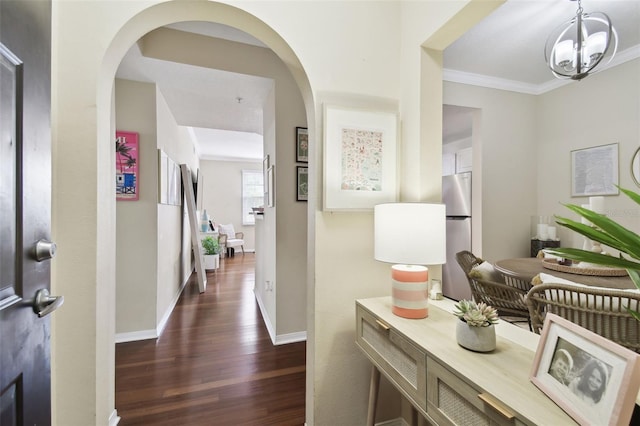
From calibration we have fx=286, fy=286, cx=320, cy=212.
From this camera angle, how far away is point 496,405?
73cm

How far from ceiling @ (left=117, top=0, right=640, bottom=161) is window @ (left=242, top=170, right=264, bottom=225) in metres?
4.53

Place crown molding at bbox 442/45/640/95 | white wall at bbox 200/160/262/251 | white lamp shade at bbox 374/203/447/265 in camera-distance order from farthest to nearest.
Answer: white wall at bbox 200/160/262/251 → crown molding at bbox 442/45/640/95 → white lamp shade at bbox 374/203/447/265

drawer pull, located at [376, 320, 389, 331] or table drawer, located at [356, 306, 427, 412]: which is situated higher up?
drawer pull, located at [376, 320, 389, 331]

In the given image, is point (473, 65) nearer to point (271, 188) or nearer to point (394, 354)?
point (271, 188)

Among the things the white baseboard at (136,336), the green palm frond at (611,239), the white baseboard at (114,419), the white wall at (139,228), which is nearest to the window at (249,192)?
the white wall at (139,228)

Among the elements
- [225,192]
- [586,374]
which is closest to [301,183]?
[586,374]

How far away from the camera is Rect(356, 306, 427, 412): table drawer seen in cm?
104

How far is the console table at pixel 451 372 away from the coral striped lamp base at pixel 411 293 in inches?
1.4

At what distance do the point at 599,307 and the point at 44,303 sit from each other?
2251 mm

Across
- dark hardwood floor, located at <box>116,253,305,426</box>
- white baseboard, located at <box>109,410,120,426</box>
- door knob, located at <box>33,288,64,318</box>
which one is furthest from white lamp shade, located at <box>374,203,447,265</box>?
white baseboard, located at <box>109,410,120,426</box>

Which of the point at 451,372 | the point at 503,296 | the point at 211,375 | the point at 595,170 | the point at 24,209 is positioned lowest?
the point at 211,375

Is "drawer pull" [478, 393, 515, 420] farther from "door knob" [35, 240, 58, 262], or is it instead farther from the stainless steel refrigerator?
the stainless steel refrigerator

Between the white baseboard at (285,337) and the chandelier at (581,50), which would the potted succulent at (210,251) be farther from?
the chandelier at (581,50)

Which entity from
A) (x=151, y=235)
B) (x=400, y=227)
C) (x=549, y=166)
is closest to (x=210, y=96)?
(x=151, y=235)
